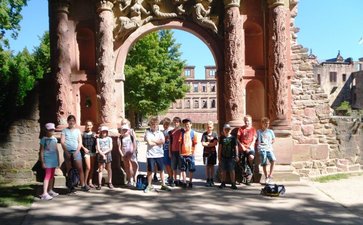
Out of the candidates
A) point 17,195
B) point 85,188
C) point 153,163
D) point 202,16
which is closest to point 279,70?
point 202,16

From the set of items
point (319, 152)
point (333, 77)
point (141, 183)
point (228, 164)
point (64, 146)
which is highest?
point (333, 77)

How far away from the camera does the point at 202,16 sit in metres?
10.0

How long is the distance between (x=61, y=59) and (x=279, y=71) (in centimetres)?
569

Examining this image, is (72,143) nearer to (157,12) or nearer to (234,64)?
(157,12)

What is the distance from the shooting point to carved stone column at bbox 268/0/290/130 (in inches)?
377

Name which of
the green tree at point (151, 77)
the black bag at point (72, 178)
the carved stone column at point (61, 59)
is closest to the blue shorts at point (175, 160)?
the black bag at point (72, 178)

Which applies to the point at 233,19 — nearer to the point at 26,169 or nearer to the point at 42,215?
the point at 42,215

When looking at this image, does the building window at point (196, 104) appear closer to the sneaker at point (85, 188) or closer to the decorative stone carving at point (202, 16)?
the decorative stone carving at point (202, 16)

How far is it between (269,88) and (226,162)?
2.49 meters

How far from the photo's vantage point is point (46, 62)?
28844 mm

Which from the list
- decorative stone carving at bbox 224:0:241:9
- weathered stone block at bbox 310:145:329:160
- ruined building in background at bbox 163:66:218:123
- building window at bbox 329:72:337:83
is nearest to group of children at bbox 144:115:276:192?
weathered stone block at bbox 310:145:329:160

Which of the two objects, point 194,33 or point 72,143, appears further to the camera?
point 194,33

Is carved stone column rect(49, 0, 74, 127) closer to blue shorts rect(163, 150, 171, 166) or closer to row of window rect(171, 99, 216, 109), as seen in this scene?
blue shorts rect(163, 150, 171, 166)

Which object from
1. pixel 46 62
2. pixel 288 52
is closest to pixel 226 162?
pixel 288 52
